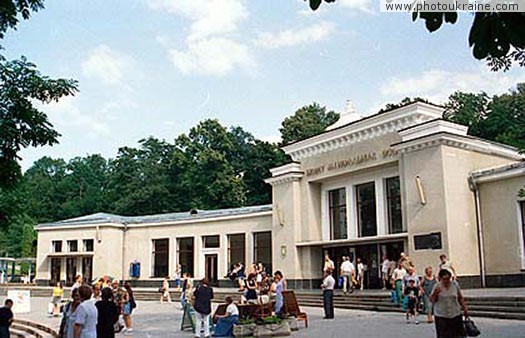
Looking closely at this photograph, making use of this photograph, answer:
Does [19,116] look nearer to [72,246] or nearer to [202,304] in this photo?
[202,304]

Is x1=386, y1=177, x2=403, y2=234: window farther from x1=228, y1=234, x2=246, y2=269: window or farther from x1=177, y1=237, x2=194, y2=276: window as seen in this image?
x1=177, y1=237, x2=194, y2=276: window

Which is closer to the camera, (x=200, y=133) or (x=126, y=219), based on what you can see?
(x=126, y=219)

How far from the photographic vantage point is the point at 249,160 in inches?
2282

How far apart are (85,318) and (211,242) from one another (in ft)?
92.6

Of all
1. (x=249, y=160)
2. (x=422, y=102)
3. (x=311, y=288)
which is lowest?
(x=311, y=288)

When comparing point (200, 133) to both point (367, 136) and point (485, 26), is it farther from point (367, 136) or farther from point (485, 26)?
point (485, 26)

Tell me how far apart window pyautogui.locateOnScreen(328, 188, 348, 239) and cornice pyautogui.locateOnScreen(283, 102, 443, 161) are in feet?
7.38

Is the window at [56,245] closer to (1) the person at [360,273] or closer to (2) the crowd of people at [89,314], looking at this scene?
(1) the person at [360,273]

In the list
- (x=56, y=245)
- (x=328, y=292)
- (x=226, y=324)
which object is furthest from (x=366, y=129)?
(x=56, y=245)

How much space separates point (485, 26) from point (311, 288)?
85.2 ft

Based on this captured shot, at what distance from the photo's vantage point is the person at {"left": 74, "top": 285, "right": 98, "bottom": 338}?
7844 millimetres

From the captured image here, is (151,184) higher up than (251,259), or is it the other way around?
(151,184)

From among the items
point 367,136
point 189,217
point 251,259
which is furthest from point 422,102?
point 189,217

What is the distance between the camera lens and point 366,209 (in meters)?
27.7
